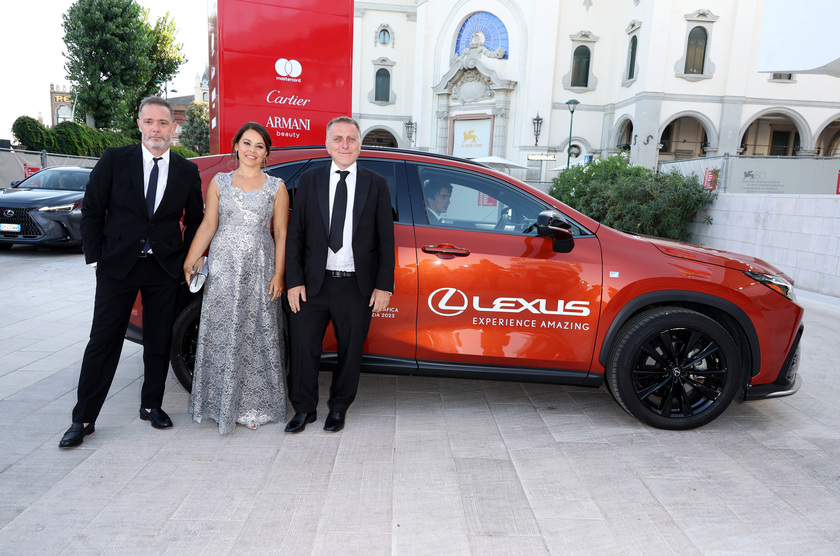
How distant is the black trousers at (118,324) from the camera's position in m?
3.30

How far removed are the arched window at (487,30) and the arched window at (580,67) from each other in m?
3.90

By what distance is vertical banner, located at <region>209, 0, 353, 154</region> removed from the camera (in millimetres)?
5984

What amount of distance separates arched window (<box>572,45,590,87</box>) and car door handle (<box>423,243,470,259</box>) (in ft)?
104

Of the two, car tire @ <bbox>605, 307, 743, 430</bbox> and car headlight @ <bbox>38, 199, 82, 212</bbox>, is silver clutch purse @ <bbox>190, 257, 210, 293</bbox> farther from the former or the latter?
car headlight @ <bbox>38, 199, 82, 212</bbox>

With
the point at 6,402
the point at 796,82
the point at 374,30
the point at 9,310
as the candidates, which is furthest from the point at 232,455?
the point at 374,30

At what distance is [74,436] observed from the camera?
10.8 ft

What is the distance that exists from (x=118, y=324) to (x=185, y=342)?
0.58 m

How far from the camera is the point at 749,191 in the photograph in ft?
37.4

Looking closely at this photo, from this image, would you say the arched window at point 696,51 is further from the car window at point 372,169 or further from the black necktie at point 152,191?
the black necktie at point 152,191

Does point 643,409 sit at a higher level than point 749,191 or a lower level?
lower

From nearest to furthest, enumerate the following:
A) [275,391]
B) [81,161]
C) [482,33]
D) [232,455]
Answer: [232,455], [275,391], [81,161], [482,33]

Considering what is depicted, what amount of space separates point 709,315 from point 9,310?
7.21 meters

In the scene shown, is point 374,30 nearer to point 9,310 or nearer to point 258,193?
point 9,310

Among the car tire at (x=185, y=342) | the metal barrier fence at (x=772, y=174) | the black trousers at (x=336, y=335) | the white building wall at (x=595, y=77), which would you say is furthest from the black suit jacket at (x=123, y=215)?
the white building wall at (x=595, y=77)
